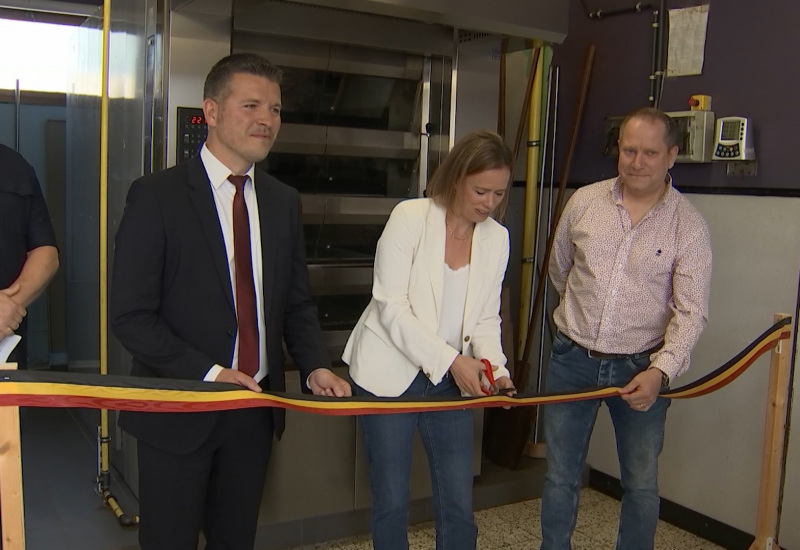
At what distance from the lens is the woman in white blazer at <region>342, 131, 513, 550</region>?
2252 mm

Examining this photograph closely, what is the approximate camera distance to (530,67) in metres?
4.08

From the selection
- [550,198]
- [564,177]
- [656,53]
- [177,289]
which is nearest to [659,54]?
[656,53]

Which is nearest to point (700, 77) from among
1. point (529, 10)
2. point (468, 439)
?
point (529, 10)

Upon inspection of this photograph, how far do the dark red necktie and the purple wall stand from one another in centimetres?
218

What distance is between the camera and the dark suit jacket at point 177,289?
1849 mm

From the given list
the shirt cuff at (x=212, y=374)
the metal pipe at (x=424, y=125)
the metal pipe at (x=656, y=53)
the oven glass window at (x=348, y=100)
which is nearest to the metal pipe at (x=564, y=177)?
the metal pipe at (x=656, y=53)

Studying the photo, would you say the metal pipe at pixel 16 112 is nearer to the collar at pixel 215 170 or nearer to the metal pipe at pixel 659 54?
the collar at pixel 215 170

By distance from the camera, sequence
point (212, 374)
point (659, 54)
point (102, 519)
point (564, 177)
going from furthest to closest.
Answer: point (564, 177)
point (659, 54)
point (102, 519)
point (212, 374)

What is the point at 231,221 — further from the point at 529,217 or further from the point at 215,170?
the point at 529,217

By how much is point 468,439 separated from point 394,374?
0.29 meters

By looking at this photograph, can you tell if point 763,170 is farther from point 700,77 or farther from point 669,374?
point 669,374

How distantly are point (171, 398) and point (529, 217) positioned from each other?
8.92 ft

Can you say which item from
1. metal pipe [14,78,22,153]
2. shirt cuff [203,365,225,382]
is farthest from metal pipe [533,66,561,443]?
metal pipe [14,78,22,153]

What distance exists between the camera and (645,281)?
102 inches
